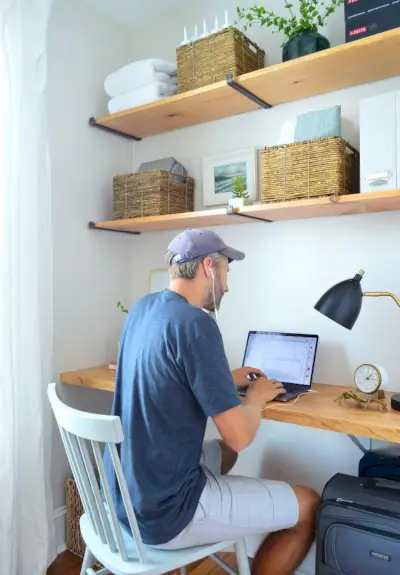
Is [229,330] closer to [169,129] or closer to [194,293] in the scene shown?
[194,293]

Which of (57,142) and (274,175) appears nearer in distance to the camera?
(274,175)

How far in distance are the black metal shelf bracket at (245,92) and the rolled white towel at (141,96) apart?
1.26 ft

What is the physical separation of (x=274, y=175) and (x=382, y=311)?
0.64m

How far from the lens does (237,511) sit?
1338 millimetres

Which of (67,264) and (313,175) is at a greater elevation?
(313,175)

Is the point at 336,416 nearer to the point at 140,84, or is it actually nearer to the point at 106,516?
the point at 106,516

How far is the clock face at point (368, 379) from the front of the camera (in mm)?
1588

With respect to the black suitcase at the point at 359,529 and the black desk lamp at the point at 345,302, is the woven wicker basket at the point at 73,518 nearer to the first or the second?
the black suitcase at the point at 359,529

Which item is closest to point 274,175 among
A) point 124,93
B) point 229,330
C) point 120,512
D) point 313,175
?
point 313,175

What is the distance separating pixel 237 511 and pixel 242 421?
0.27 meters

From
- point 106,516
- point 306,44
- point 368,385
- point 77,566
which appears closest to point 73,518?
point 77,566

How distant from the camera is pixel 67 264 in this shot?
220 centimetres

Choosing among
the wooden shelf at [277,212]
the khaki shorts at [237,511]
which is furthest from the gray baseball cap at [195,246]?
the khaki shorts at [237,511]

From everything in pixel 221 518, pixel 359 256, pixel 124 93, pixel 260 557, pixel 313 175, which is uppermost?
pixel 124 93
